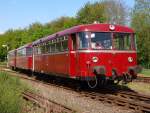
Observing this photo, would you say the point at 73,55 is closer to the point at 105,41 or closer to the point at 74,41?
the point at 74,41

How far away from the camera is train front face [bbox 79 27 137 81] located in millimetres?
16406

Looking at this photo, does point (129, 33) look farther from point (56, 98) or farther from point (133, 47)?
point (56, 98)

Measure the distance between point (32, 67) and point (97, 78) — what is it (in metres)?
13.9

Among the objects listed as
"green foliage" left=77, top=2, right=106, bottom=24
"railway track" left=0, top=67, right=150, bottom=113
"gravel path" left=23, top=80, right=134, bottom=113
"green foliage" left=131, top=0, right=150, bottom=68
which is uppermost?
"green foliage" left=77, top=2, right=106, bottom=24

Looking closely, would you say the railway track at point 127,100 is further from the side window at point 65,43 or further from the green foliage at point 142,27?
the green foliage at point 142,27

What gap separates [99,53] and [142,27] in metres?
34.2

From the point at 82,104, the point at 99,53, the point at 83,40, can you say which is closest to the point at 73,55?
the point at 83,40

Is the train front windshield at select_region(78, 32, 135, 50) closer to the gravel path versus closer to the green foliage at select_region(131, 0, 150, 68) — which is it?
the gravel path

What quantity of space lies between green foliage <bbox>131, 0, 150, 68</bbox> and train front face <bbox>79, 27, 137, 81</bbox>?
31.8m

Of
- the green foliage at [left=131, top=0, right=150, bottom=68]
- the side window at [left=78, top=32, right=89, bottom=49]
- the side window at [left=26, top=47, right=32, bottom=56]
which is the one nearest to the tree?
the green foliage at [left=131, top=0, right=150, bottom=68]

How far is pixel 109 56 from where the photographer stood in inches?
659

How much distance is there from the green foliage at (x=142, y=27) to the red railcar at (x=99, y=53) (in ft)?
104

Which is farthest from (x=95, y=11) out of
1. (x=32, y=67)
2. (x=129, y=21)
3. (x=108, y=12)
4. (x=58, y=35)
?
(x=58, y=35)

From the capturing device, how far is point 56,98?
52.8ft
